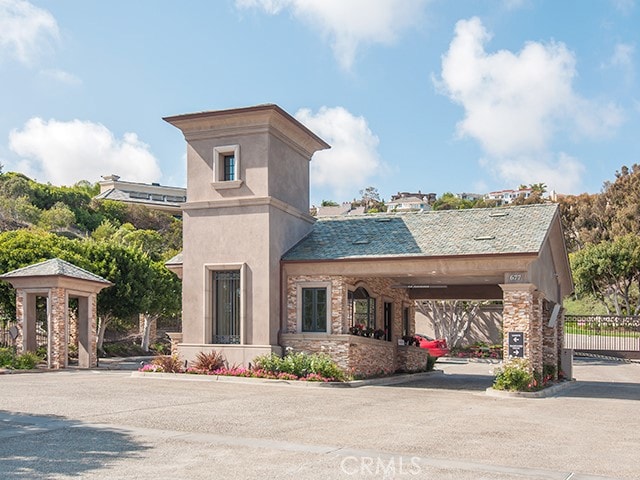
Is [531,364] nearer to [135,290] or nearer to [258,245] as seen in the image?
[258,245]

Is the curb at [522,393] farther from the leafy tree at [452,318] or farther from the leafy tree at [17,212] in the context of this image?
the leafy tree at [17,212]

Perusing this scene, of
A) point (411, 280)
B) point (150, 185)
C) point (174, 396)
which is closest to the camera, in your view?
point (174, 396)

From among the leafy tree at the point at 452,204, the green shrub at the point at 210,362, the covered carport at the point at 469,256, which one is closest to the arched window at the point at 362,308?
the covered carport at the point at 469,256

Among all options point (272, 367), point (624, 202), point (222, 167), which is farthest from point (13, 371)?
point (624, 202)

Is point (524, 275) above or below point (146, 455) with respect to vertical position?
above

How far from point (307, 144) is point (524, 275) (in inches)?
374

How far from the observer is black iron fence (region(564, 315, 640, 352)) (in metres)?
41.2

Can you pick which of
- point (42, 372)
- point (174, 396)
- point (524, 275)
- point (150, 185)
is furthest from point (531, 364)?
point (150, 185)

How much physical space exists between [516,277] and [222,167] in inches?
409

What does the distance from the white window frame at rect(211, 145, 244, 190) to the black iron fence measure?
26139 mm

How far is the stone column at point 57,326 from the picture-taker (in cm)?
2697

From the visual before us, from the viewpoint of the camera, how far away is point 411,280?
95.6 feet

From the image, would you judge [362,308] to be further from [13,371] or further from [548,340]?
[13,371]

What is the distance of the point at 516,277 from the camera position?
21453 millimetres
